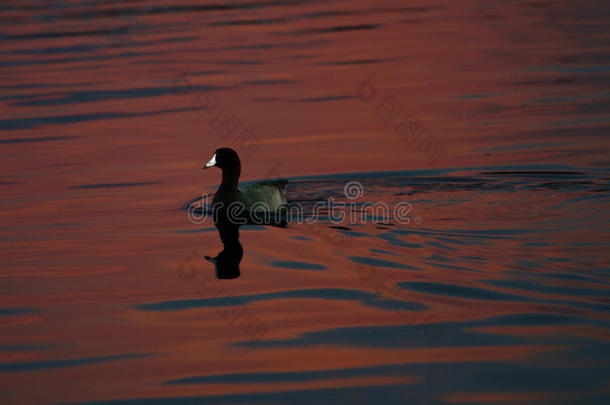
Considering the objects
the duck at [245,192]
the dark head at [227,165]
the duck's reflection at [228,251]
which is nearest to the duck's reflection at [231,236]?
the duck's reflection at [228,251]

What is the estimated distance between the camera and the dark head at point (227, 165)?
12273 mm

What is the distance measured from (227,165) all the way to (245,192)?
444mm

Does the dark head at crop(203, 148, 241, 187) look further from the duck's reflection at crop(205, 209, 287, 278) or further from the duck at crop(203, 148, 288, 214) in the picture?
the duck's reflection at crop(205, 209, 287, 278)

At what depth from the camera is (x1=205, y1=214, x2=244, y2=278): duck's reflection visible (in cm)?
945

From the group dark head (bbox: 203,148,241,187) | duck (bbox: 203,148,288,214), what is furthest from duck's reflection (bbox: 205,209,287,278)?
dark head (bbox: 203,148,241,187)

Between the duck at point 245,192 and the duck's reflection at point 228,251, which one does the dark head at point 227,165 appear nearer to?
the duck at point 245,192

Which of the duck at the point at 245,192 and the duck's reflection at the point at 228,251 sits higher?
the duck at the point at 245,192

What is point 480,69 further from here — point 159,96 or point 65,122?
point 65,122

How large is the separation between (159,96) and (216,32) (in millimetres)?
10441

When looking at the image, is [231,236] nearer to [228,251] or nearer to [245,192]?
[228,251]

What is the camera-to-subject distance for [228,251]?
33.7 ft

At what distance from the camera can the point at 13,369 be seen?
23.4ft

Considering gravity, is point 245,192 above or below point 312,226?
above

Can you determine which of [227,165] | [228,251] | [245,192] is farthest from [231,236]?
[227,165]
